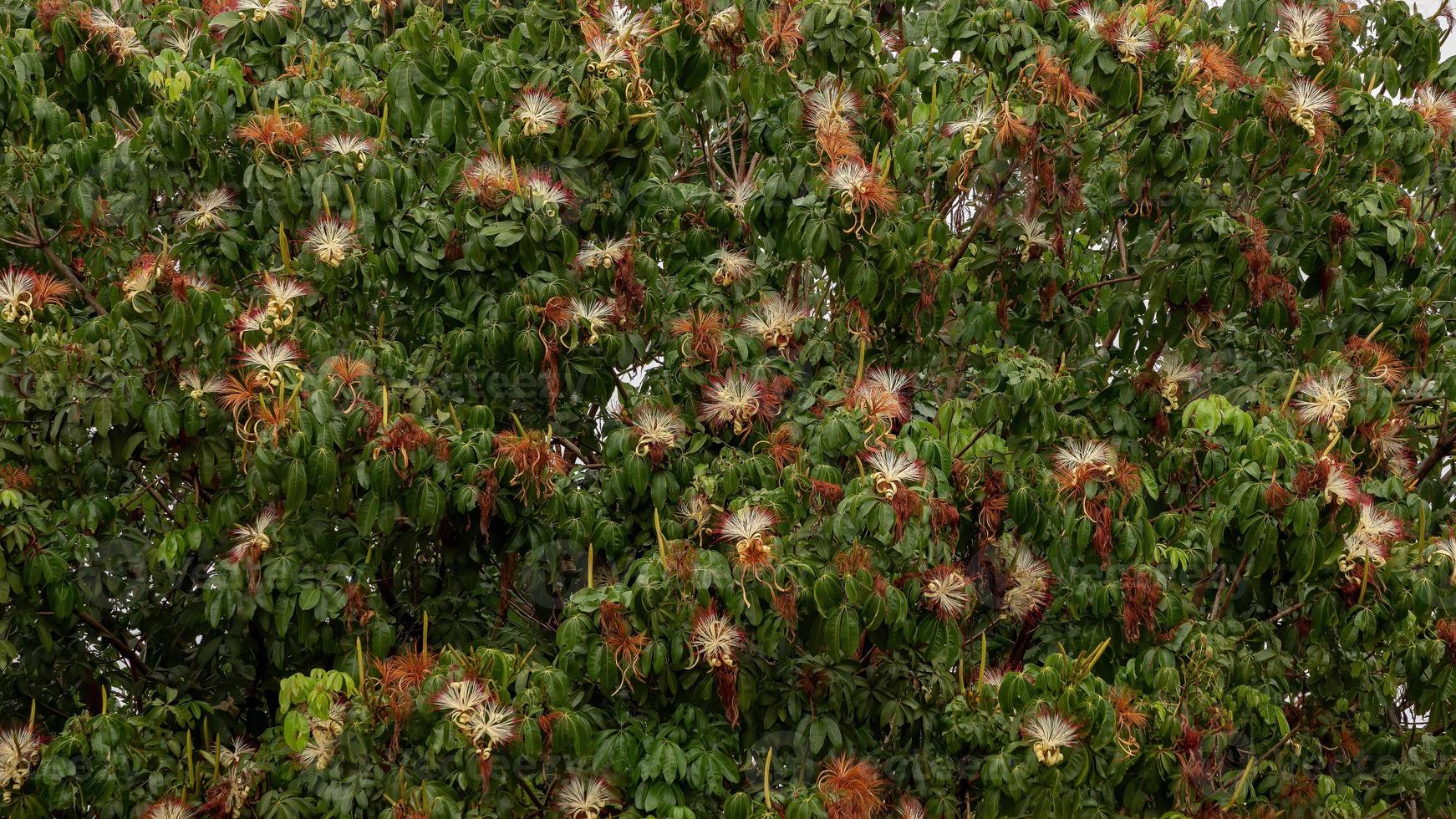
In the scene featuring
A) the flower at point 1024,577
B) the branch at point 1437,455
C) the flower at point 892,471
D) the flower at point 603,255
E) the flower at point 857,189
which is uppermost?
the flower at point 857,189

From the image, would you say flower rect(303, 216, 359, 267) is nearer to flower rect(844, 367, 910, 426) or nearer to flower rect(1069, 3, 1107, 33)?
flower rect(844, 367, 910, 426)

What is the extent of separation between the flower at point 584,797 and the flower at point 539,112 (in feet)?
7.89

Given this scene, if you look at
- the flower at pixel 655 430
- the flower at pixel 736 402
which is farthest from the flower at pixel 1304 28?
the flower at pixel 655 430

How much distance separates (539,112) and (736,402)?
1.34m

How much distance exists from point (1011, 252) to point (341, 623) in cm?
312

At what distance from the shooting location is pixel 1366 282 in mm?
7141

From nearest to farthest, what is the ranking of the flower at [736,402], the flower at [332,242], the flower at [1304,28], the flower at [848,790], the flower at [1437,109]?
1. the flower at [848,790]
2. the flower at [332,242]
3. the flower at [736,402]
4. the flower at [1304,28]
5. the flower at [1437,109]

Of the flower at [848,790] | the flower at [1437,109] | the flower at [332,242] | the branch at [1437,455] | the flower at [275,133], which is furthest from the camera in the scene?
the branch at [1437,455]

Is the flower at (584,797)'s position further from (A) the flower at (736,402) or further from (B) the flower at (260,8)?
(B) the flower at (260,8)

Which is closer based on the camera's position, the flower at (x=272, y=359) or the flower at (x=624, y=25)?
the flower at (x=272, y=359)

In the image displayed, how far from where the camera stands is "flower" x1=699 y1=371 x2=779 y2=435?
21.8 ft

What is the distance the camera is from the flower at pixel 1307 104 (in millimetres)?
6758

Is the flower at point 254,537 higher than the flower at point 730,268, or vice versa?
the flower at point 730,268

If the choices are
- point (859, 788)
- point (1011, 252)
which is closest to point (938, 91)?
point (1011, 252)
